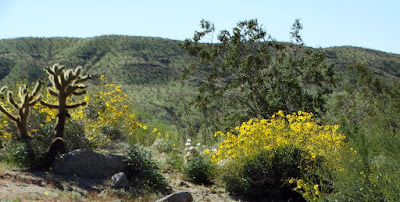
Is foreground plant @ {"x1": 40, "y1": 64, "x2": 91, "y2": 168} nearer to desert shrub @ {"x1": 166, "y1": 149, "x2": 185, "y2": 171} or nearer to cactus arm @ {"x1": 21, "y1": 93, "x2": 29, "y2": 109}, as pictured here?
cactus arm @ {"x1": 21, "y1": 93, "x2": 29, "y2": 109}

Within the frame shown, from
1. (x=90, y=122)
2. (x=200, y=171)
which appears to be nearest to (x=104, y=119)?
(x=90, y=122)

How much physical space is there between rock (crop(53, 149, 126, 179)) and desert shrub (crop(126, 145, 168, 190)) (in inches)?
8.1

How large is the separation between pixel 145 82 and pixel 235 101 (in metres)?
38.2

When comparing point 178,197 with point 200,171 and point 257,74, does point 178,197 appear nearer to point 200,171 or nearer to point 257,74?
point 200,171

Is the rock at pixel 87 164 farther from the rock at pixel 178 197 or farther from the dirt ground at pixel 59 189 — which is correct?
the rock at pixel 178 197

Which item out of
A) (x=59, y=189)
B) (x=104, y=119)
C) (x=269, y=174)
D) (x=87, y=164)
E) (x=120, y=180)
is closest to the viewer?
(x=59, y=189)

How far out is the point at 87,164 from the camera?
322 inches

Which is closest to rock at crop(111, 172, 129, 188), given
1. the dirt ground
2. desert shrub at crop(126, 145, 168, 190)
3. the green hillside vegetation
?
the dirt ground

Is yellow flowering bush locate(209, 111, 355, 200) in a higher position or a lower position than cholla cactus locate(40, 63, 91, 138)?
lower

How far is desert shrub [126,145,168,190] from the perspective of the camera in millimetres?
8023

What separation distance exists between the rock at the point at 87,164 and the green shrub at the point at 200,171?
146 cm

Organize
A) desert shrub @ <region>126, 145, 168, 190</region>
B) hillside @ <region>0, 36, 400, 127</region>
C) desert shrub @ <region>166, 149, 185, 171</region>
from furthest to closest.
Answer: hillside @ <region>0, 36, 400, 127</region> < desert shrub @ <region>166, 149, 185, 171</region> < desert shrub @ <region>126, 145, 168, 190</region>

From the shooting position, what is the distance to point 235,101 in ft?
51.4

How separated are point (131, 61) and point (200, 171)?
167 feet
